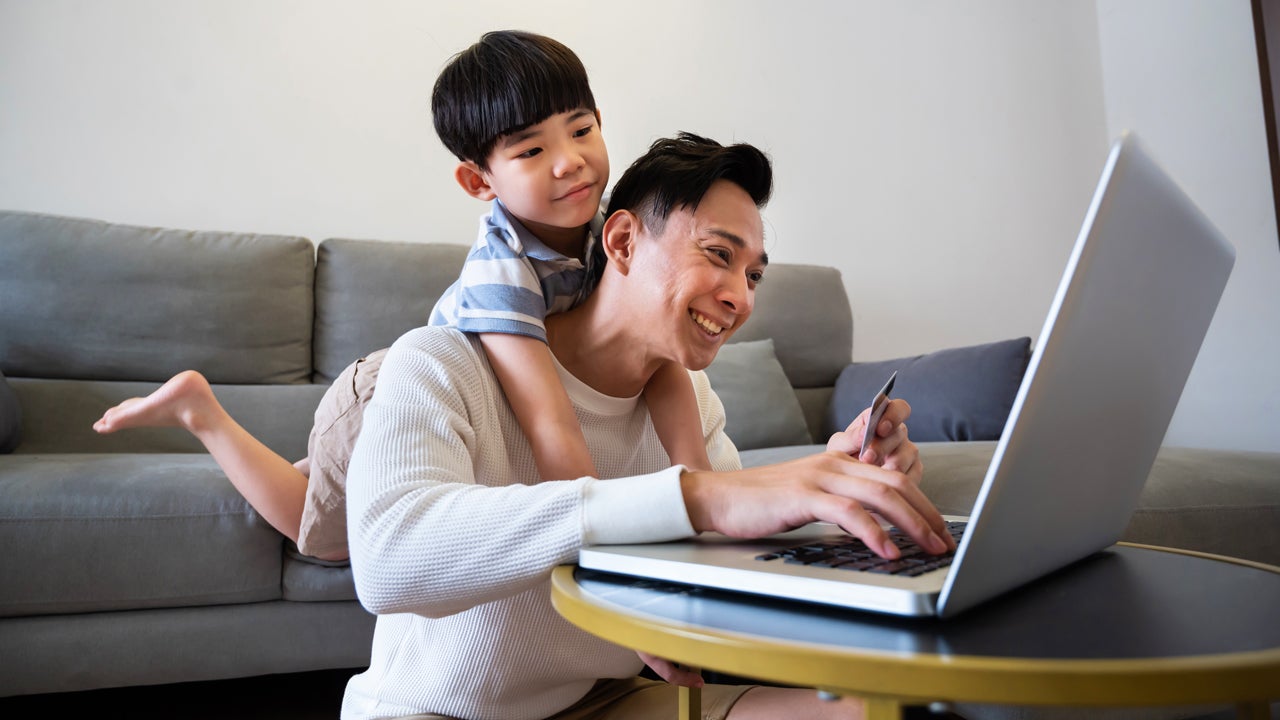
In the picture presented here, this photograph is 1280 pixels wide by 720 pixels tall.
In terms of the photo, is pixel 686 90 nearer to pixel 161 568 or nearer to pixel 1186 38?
pixel 1186 38

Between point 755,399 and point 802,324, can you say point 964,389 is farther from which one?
point 802,324

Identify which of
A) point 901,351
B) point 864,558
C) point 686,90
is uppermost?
point 686,90

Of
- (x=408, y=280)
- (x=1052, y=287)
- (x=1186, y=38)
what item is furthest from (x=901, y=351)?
(x=408, y=280)

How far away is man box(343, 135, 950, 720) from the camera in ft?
1.97

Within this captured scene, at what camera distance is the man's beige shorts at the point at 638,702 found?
89cm

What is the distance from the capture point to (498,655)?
840 mm

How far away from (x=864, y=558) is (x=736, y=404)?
6.63 feet

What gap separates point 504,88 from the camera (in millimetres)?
1212

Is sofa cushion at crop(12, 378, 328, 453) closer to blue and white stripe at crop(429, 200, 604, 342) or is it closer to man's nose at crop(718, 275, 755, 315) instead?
blue and white stripe at crop(429, 200, 604, 342)

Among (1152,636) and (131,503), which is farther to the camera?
(131,503)

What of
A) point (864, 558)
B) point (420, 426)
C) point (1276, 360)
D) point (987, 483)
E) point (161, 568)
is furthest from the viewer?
point (1276, 360)

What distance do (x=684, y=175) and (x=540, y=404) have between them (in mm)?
308

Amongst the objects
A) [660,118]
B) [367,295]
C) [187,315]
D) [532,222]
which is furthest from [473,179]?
[660,118]

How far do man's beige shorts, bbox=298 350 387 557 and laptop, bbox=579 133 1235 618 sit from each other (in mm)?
1032
